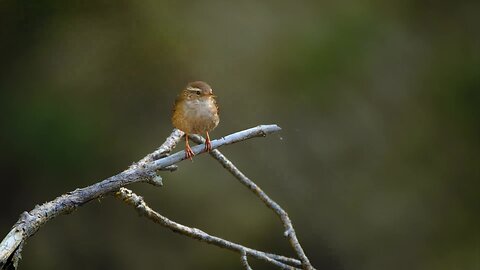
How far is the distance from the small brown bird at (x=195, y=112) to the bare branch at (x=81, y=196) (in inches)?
9.5

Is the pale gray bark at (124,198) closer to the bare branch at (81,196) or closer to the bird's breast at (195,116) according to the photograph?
the bare branch at (81,196)

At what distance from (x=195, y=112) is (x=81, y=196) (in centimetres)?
77

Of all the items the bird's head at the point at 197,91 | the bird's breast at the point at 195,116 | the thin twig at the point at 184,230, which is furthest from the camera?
the bird's head at the point at 197,91

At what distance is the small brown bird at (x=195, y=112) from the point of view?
3137 mm

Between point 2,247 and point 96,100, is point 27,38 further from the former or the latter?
point 2,247

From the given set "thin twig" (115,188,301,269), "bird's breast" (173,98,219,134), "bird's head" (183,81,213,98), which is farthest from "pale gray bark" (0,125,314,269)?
"bird's head" (183,81,213,98)

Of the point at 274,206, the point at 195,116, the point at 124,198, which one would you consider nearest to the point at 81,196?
the point at 124,198

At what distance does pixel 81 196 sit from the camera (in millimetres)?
2562

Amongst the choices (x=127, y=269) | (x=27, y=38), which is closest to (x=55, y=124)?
(x=27, y=38)

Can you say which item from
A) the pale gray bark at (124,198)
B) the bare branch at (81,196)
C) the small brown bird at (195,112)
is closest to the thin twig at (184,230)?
the pale gray bark at (124,198)

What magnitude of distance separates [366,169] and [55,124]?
2.84 metres

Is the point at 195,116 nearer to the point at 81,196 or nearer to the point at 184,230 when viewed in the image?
the point at 184,230

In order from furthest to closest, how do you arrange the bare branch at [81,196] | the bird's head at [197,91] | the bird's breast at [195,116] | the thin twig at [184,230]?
the bird's head at [197,91] → the bird's breast at [195,116] → the thin twig at [184,230] → the bare branch at [81,196]

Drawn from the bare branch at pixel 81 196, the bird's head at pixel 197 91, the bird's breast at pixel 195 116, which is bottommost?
the bare branch at pixel 81 196
